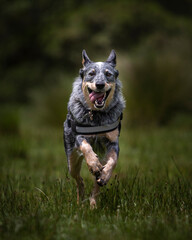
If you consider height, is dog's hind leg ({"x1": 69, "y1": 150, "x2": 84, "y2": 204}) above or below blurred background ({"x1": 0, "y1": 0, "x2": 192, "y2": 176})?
below

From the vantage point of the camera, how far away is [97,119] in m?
4.05

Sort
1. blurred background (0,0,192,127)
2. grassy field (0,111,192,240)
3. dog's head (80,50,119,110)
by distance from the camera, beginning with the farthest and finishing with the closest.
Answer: blurred background (0,0,192,127), dog's head (80,50,119,110), grassy field (0,111,192,240)

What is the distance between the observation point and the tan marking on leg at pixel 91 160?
3.79 m

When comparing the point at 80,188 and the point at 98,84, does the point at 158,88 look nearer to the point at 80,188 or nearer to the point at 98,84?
the point at 80,188

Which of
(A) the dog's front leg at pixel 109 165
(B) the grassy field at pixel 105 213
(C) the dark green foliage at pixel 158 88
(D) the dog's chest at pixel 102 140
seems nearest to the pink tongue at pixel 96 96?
(D) the dog's chest at pixel 102 140

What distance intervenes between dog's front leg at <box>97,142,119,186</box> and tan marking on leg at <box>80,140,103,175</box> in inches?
2.3

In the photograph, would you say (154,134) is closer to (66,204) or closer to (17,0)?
(66,204)

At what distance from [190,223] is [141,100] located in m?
9.85

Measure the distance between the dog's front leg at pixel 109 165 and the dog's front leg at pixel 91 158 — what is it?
5 centimetres

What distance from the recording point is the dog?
3879mm

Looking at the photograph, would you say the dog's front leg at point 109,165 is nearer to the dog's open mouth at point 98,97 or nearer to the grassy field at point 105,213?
the grassy field at point 105,213

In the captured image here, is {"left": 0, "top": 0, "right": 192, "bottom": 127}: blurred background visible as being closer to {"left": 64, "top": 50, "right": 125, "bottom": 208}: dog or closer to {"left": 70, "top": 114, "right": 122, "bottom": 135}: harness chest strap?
{"left": 64, "top": 50, "right": 125, "bottom": 208}: dog

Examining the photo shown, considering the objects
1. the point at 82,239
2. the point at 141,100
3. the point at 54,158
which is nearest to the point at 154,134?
the point at 141,100

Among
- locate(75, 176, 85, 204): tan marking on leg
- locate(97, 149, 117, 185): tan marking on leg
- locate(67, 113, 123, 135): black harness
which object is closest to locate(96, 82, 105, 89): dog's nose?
locate(67, 113, 123, 135): black harness
